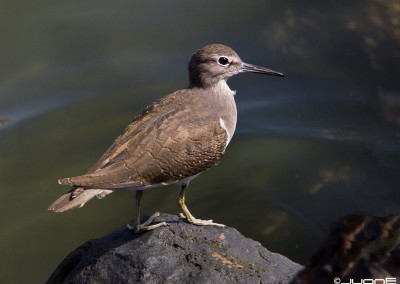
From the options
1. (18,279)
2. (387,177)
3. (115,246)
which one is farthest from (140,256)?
(387,177)

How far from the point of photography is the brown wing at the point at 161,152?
19.2 feet

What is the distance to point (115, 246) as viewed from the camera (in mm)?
6004

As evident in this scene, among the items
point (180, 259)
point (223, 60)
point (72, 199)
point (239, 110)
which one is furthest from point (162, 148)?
point (239, 110)

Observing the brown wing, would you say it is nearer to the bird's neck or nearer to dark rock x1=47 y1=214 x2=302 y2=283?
the bird's neck

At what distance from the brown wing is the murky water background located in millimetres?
2260

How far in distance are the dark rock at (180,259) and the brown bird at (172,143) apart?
33cm

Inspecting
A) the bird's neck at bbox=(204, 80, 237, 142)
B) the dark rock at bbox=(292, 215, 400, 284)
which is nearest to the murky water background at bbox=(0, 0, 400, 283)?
the dark rock at bbox=(292, 215, 400, 284)

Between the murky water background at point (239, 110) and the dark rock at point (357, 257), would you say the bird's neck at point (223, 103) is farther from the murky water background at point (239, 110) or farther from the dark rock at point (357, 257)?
the murky water background at point (239, 110)

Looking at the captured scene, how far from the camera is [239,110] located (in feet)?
33.4

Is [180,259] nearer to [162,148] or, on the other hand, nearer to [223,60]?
[162,148]

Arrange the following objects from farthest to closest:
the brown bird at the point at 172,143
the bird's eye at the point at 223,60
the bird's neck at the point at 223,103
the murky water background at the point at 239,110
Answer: the murky water background at the point at 239,110 < the bird's eye at the point at 223,60 < the bird's neck at the point at 223,103 < the brown bird at the point at 172,143

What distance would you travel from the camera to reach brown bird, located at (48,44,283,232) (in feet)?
19.0

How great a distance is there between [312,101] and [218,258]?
517 centimetres

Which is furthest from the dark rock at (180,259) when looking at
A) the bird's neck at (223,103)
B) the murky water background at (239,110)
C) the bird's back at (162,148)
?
the murky water background at (239,110)
